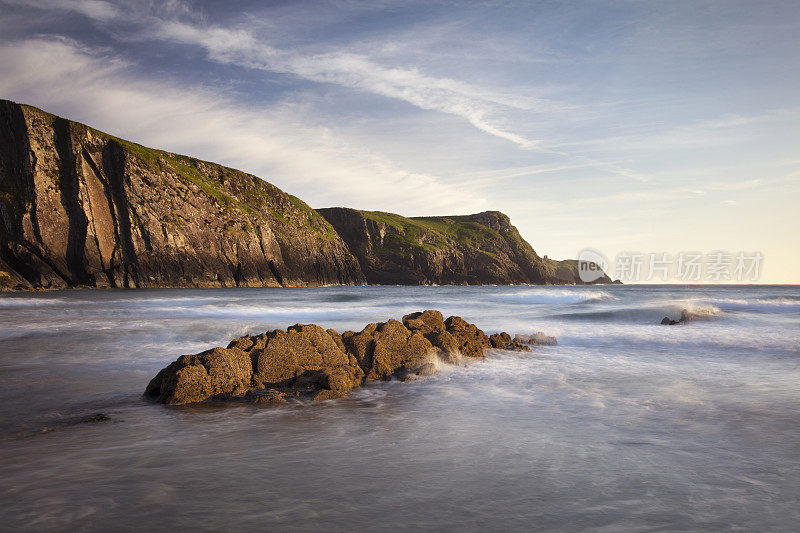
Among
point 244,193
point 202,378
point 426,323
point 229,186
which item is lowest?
point 202,378

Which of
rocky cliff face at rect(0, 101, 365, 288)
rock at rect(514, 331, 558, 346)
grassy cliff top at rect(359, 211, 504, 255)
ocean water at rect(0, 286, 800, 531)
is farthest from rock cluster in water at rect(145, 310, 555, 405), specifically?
grassy cliff top at rect(359, 211, 504, 255)

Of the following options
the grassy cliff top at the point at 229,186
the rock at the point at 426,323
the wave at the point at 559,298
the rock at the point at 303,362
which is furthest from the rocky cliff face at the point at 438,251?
the rock at the point at 303,362

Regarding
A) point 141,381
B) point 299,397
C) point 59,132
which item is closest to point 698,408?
point 299,397

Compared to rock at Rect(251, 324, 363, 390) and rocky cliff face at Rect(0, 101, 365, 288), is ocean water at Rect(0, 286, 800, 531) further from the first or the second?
rocky cliff face at Rect(0, 101, 365, 288)

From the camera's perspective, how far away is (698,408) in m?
7.45

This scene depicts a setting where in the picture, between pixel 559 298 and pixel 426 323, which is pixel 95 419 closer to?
pixel 426 323

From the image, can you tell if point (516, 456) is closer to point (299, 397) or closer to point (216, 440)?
point (216, 440)

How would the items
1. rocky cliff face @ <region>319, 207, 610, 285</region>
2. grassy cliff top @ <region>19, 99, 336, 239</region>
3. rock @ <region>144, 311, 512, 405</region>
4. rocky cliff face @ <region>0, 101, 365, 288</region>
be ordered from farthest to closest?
rocky cliff face @ <region>319, 207, 610, 285</region>
grassy cliff top @ <region>19, 99, 336, 239</region>
rocky cliff face @ <region>0, 101, 365, 288</region>
rock @ <region>144, 311, 512, 405</region>

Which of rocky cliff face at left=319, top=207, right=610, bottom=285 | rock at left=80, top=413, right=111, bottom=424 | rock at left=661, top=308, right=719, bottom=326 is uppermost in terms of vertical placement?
rocky cliff face at left=319, top=207, right=610, bottom=285

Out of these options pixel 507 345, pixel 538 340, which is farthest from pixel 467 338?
pixel 538 340

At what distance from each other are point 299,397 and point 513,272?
534 feet

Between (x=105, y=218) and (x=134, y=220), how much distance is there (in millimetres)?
3769

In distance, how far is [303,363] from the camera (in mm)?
9227

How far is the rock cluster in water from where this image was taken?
7.99 meters
